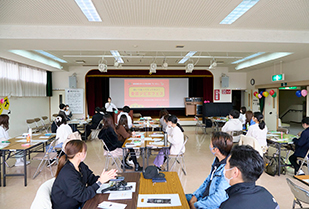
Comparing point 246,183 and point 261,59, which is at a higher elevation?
point 261,59

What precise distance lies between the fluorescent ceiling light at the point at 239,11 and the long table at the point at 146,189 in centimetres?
314

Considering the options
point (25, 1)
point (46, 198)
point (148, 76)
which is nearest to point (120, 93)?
point (148, 76)

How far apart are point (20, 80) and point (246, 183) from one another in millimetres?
9139

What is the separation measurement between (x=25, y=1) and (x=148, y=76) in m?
7.81

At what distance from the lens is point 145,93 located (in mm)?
11727

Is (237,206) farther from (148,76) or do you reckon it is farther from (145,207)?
(148,76)

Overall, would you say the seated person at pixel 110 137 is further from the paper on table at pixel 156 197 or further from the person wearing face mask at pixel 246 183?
the person wearing face mask at pixel 246 183

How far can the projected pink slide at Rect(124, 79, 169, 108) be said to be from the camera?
11.7 m

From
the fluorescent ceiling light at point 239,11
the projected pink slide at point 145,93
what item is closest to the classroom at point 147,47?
the fluorescent ceiling light at point 239,11

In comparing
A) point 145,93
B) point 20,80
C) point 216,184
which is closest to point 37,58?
point 20,80

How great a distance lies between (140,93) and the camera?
38.7 ft

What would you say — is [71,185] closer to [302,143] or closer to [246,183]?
[246,183]

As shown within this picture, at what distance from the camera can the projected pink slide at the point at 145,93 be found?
11.7m

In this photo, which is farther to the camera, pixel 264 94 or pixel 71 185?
pixel 264 94
